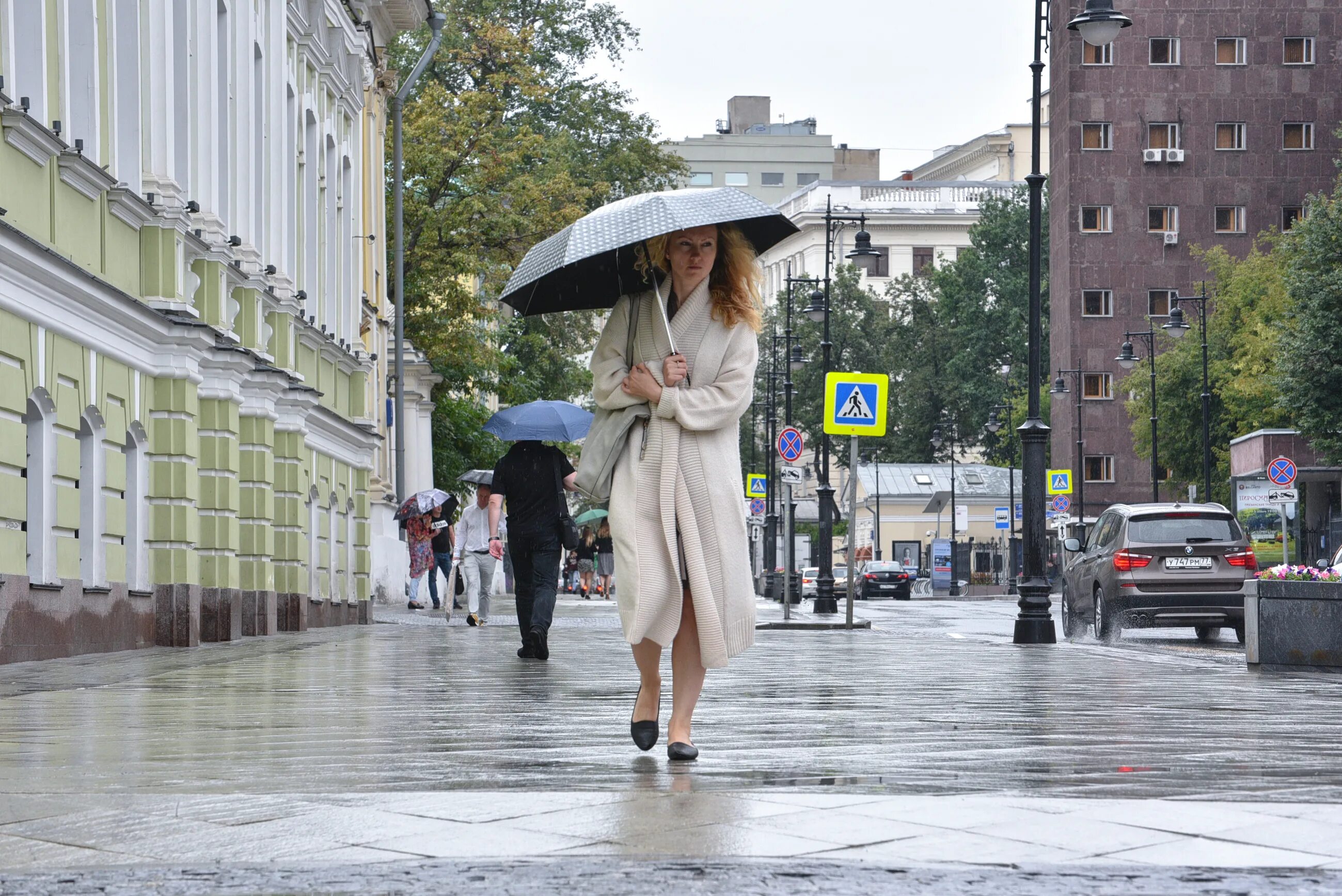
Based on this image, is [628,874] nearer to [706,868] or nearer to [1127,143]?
[706,868]

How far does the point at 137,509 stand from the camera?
19.9 meters

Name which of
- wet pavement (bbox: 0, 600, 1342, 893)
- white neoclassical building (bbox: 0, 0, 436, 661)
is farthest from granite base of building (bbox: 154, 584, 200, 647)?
wet pavement (bbox: 0, 600, 1342, 893)

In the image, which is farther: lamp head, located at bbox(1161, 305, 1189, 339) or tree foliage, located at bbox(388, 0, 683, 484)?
lamp head, located at bbox(1161, 305, 1189, 339)

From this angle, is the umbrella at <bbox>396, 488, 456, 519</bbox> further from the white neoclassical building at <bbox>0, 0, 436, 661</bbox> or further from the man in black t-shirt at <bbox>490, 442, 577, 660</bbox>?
the man in black t-shirt at <bbox>490, 442, 577, 660</bbox>

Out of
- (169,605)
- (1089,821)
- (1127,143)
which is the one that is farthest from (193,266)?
(1127,143)

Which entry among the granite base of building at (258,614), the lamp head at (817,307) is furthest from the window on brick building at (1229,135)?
the granite base of building at (258,614)

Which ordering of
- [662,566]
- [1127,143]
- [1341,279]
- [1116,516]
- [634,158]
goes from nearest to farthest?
[662,566]
[1116,516]
[1341,279]
[634,158]
[1127,143]

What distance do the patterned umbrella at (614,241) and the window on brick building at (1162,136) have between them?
78792 mm

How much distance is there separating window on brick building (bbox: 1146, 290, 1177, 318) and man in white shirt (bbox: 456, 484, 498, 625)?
2436 inches

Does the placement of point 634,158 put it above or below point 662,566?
above

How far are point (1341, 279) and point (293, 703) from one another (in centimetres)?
4442

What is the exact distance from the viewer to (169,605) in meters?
20.3

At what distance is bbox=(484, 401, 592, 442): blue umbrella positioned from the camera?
18.5 meters

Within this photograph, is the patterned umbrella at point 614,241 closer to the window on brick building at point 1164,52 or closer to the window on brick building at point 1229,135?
the window on brick building at point 1164,52
